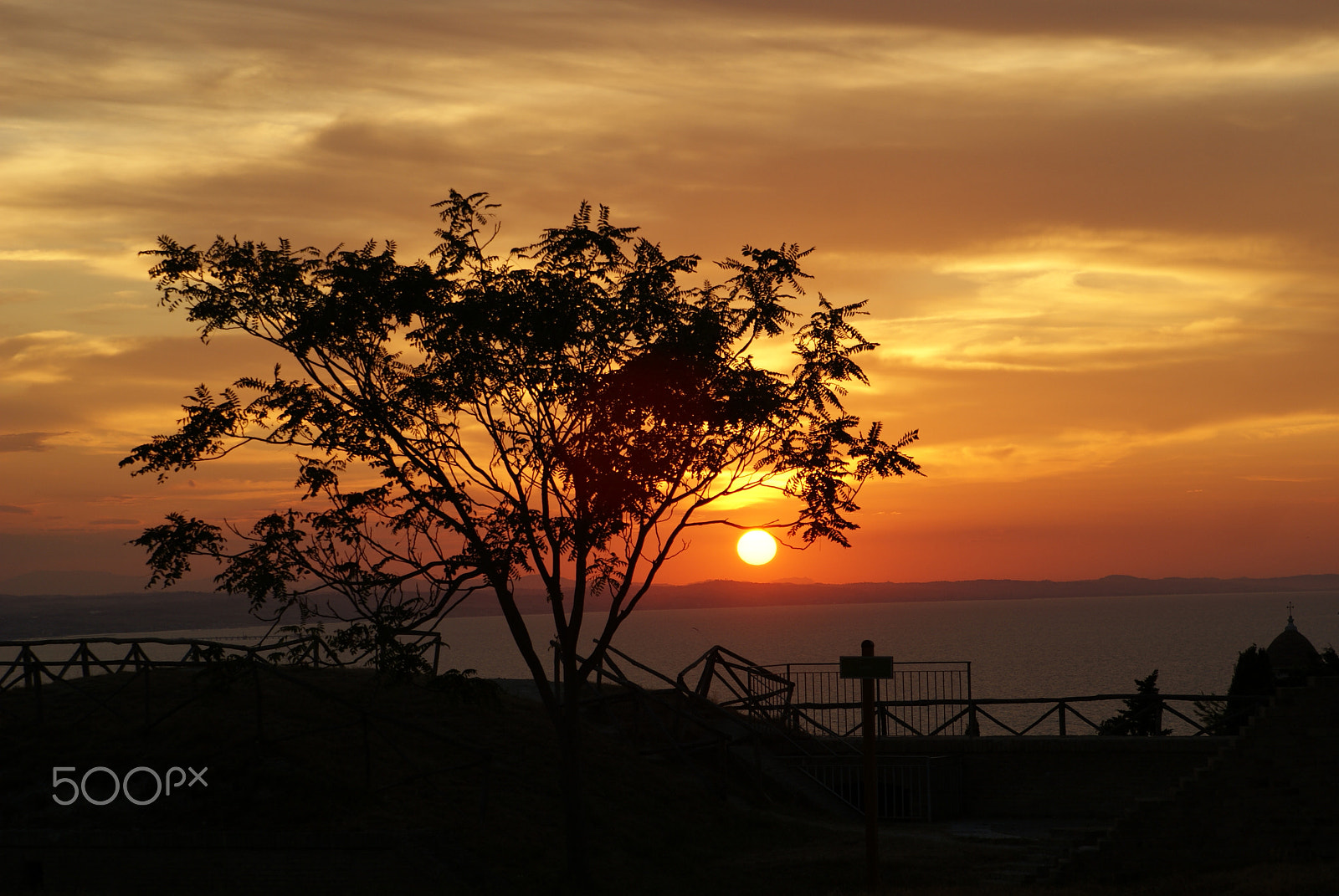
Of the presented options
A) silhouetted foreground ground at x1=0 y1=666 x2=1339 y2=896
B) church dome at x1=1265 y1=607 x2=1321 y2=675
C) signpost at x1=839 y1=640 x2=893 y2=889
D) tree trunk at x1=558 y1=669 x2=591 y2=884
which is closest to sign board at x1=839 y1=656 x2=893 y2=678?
signpost at x1=839 y1=640 x2=893 y2=889

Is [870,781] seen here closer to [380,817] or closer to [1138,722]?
[380,817]

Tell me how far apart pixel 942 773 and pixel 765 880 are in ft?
30.2

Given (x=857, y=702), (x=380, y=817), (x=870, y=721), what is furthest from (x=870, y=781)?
(x=857, y=702)

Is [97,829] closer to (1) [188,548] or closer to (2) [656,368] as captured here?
(1) [188,548]

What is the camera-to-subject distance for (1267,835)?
59.8 feet

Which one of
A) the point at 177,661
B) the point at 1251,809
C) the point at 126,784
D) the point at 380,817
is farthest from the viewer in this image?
the point at 177,661

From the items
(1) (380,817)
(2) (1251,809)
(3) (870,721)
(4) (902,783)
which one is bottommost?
(4) (902,783)

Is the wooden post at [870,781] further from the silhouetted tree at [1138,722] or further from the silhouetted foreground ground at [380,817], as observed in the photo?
the silhouetted tree at [1138,722]

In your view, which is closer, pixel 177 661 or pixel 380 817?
pixel 380 817

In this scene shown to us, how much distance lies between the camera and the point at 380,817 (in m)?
19.6

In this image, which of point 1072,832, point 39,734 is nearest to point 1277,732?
point 1072,832

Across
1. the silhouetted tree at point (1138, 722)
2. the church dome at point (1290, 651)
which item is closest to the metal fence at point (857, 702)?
the silhouetted tree at point (1138, 722)

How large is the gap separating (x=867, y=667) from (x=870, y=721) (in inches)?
45.3

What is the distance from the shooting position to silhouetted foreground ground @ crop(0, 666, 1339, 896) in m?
18.0
